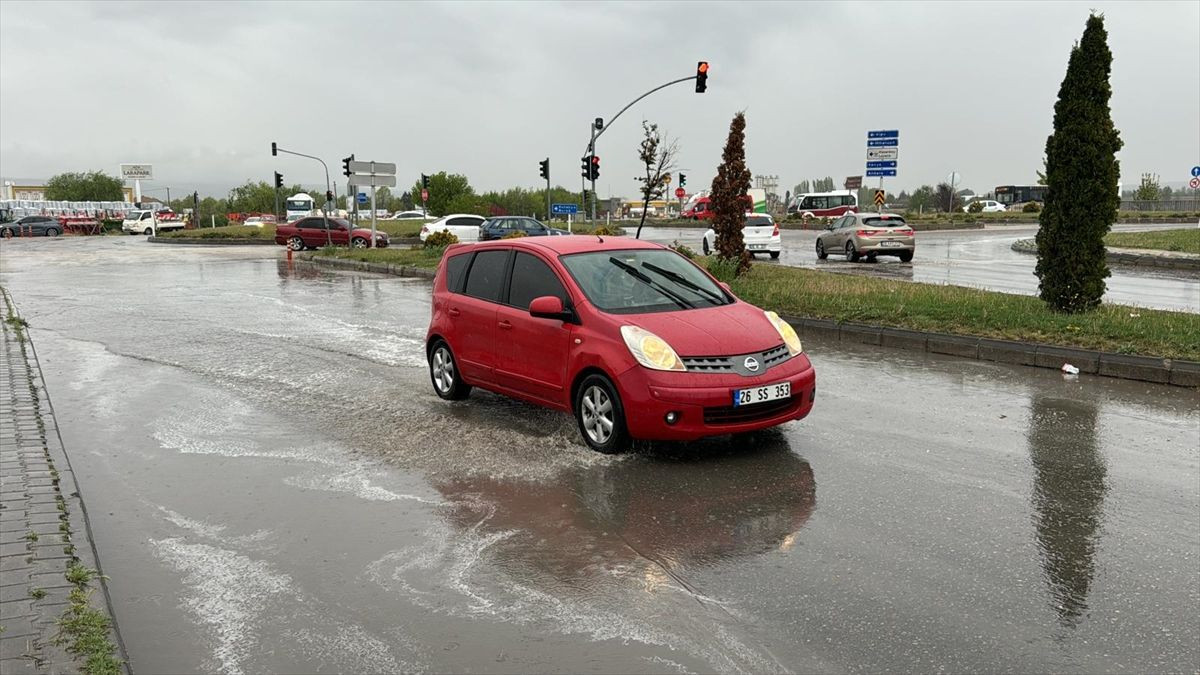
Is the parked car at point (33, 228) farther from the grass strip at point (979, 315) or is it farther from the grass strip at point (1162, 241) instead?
the grass strip at point (1162, 241)

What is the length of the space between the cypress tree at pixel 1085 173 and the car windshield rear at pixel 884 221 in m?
14.8

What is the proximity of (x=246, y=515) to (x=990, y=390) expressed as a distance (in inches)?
268

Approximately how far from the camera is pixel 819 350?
11336 mm

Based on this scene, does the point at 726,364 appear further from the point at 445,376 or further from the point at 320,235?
the point at 320,235

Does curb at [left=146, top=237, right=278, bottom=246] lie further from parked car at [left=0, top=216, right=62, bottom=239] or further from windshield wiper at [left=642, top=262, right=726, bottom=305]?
windshield wiper at [left=642, top=262, right=726, bottom=305]

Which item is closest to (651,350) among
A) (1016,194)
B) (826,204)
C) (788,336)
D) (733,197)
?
(788,336)

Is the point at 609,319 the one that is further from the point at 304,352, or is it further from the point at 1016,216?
the point at 1016,216

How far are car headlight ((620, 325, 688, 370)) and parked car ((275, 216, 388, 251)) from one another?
34.7 m

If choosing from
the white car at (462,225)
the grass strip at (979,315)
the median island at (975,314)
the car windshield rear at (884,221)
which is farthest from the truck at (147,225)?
the grass strip at (979,315)

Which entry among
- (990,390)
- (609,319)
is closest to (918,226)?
(990,390)

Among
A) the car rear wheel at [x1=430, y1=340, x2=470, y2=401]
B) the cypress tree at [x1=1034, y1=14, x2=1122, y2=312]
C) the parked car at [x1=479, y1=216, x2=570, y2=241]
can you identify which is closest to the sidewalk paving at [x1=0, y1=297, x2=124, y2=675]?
the car rear wheel at [x1=430, y1=340, x2=470, y2=401]

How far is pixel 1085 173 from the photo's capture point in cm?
1165

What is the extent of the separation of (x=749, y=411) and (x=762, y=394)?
0.49 feet

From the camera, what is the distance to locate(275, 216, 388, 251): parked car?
39.4 metres
